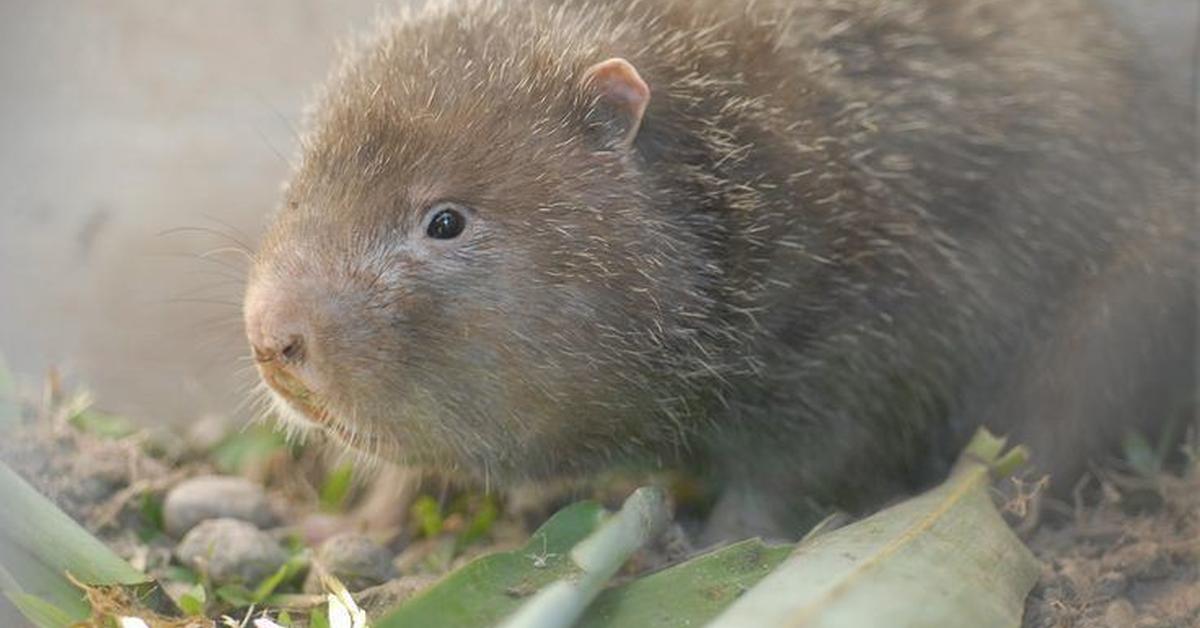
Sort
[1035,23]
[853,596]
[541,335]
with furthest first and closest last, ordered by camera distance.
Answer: [1035,23] < [541,335] < [853,596]

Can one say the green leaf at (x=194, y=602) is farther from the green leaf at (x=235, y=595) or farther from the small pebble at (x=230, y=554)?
the small pebble at (x=230, y=554)

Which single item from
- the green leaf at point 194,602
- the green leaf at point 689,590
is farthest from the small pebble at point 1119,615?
the green leaf at point 194,602

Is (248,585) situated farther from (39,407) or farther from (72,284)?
(72,284)

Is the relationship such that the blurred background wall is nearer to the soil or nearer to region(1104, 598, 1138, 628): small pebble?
the soil

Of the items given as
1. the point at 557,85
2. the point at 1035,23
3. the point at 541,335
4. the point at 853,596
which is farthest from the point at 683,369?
the point at 1035,23

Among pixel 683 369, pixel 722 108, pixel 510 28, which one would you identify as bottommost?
pixel 683 369

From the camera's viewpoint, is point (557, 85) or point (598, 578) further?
point (557, 85)

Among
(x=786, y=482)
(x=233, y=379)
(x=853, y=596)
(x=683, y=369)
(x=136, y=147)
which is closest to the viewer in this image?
(x=853, y=596)
